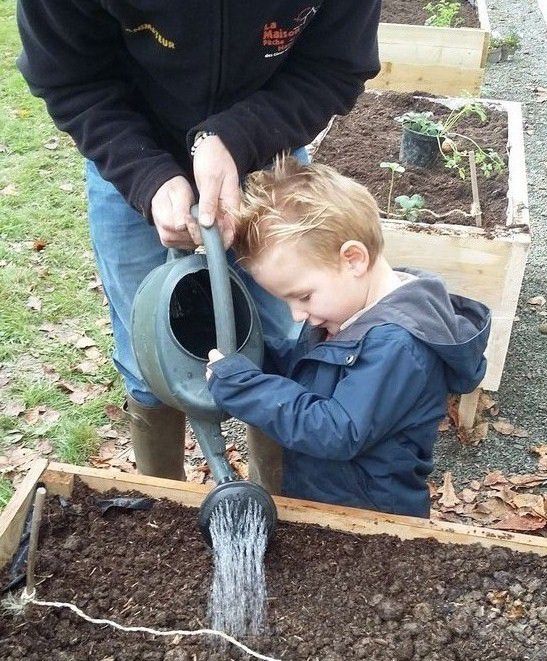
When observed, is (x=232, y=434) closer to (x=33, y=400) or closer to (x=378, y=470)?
(x=33, y=400)

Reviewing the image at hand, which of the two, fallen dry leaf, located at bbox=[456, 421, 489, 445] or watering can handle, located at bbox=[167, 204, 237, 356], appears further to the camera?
fallen dry leaf, located at bbox=[456, 421, 489, 445]

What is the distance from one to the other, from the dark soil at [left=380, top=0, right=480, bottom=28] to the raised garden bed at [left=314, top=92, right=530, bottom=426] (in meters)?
1.95

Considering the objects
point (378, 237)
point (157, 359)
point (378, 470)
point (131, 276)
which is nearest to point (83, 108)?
point (131, 276)

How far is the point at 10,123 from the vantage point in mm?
5883

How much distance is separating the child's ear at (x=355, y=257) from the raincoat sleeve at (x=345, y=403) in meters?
0.18

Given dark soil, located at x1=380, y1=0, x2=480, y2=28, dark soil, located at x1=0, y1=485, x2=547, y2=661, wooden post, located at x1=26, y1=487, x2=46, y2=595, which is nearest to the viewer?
wooden post, located at x1=26, y1=487, x2=46, y2=595

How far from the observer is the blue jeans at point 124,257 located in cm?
194

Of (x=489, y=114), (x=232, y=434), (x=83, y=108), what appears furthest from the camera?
(x=489, y=114)

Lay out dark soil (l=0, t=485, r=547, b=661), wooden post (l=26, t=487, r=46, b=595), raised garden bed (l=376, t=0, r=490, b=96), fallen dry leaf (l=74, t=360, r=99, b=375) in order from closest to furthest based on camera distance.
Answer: wooden post (l=26, t=487, r=46, b=595) < dark soil (l=0, t=485, r=547, b=661) < fallen dry leaf (l=74, t=360, r=99, b=375) < raised garden bed (l=376, t=0, r=490, b=96)

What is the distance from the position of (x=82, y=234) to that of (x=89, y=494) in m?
2.83

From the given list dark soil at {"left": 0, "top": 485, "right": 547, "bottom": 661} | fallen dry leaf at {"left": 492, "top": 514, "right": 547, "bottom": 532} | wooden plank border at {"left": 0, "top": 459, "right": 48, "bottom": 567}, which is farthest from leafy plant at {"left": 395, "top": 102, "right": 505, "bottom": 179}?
wooden plank border at {"left": 0, "top": 459, "right": 48, "bottom": 567}

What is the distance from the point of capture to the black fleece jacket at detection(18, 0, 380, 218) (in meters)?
1.69

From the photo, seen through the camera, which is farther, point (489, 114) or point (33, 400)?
point (489, 114)

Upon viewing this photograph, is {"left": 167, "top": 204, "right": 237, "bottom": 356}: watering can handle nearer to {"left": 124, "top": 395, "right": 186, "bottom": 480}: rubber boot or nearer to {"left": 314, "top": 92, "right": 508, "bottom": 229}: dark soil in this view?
{"left": 124, "top": 395, "right": 186, "bottom": 480}: rubber boot
